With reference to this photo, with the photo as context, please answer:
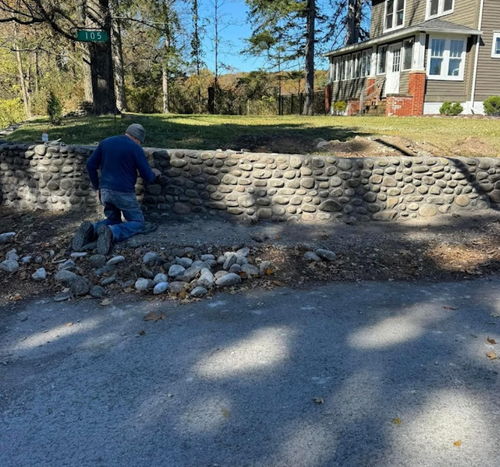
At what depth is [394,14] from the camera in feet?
88.3

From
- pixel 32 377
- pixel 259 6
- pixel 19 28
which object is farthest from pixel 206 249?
pixel 19 28

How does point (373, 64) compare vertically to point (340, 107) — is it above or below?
above

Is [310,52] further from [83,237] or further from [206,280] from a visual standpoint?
[206,280]

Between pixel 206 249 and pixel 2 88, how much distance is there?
30446 mm

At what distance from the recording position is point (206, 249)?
6230 millimetres

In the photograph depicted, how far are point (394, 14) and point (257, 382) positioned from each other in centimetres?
2797

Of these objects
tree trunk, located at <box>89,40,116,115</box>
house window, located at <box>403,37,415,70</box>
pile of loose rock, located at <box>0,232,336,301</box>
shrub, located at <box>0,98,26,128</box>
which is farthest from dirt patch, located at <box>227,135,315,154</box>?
shrub, located at <box>0,98,26,128</box>

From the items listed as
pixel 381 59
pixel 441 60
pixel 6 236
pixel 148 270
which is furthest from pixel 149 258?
pixel 381 59

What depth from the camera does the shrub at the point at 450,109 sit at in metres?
21.3

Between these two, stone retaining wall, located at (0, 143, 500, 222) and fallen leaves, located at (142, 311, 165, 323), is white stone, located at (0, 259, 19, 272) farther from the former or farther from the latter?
fallen leaves, located at (142, 311, 165, 323)

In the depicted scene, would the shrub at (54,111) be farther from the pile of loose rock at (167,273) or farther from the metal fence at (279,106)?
the metal fence at (279,106)

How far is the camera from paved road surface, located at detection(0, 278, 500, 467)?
274 centimetres

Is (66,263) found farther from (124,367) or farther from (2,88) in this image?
(2,88)

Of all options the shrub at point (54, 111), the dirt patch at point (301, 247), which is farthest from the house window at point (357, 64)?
the dirt patch at point (301, 247)
